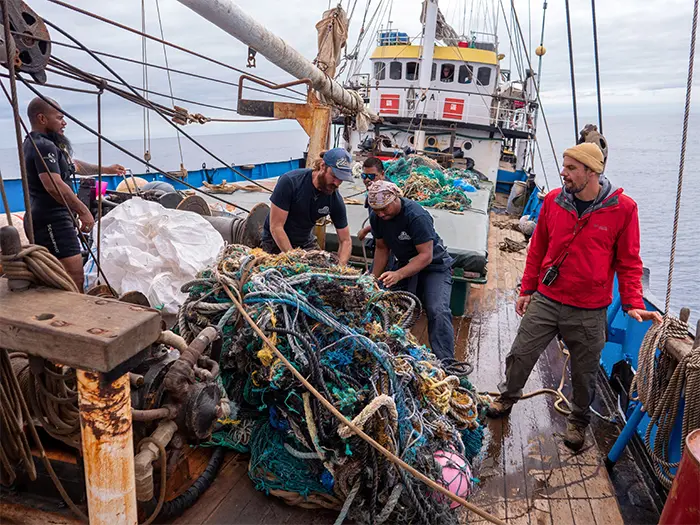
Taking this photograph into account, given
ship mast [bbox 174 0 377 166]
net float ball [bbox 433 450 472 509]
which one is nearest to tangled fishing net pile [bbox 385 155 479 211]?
ship mast [bbox 174 0 377 166]

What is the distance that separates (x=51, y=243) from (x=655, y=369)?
3960mm

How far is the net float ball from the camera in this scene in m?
2.31

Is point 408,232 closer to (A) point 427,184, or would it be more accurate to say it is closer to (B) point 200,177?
(A) point 427,184

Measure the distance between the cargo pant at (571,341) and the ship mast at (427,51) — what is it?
10.5 m

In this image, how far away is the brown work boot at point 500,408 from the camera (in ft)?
10.8

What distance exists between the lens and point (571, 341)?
302 cm

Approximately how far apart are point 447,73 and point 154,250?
1342cm

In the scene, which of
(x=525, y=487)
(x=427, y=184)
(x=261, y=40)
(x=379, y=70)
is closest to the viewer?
(x=525, y=487)

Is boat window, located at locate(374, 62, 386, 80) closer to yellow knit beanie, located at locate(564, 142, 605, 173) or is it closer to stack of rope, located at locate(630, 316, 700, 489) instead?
yellow knit beanie, located at locate(564, 142, 605, 173)

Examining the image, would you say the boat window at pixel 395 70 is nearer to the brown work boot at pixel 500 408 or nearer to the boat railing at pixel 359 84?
the boat railing at pixel 359 84

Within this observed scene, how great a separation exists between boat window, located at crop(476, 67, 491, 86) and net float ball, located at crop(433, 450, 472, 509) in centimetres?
1442

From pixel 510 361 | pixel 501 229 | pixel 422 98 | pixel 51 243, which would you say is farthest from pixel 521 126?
pixel 51 243

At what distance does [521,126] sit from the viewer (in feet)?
44.9

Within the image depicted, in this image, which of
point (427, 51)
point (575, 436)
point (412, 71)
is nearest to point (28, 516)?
point (575, 436)
